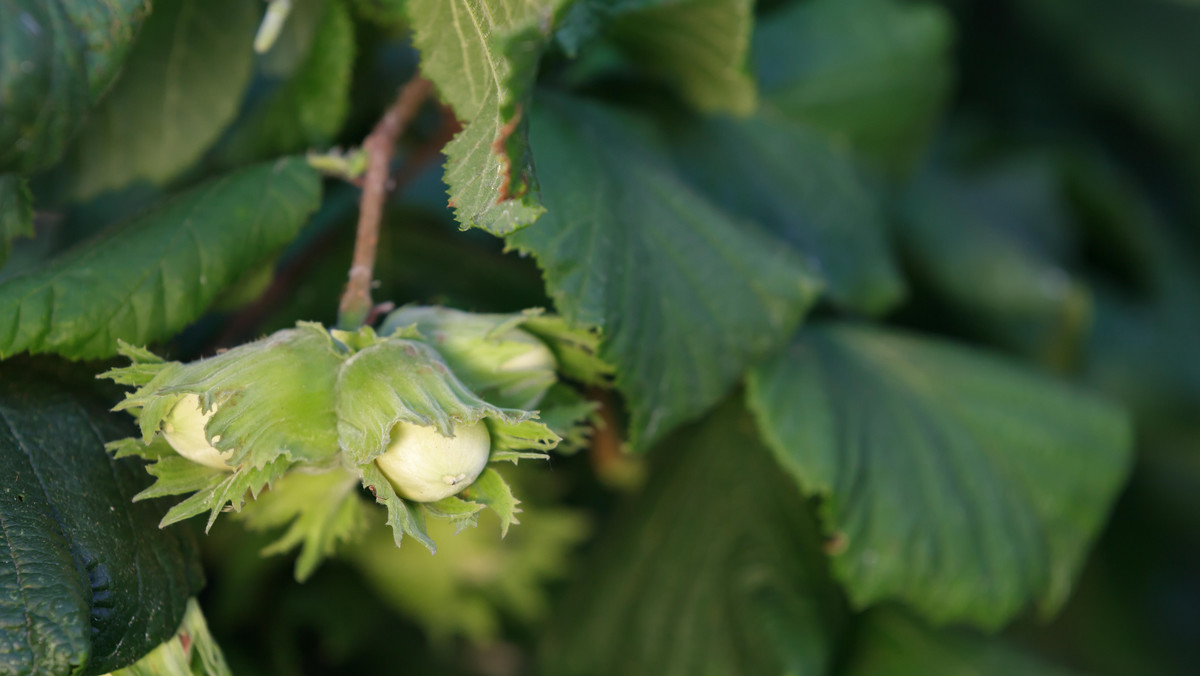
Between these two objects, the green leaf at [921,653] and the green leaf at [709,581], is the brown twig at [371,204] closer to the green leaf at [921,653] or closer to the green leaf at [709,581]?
the green leaf at [709,581]

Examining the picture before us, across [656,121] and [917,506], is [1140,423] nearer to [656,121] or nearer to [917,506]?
[917,506]

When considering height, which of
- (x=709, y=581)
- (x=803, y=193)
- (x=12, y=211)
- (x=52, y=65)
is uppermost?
(x=52, y=65)

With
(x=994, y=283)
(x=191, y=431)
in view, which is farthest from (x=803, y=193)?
(x=191, y=431)

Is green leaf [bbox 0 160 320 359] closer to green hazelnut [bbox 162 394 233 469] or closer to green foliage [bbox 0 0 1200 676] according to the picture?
green foliage [bbox 0 0 1200 676]

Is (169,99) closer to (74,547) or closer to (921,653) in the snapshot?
(74,547)

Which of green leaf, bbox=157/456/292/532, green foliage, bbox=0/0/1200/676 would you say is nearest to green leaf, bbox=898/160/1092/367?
green foliage, bbox=0/0/1200/676

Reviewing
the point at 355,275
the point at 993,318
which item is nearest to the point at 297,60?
the point at 355,275
